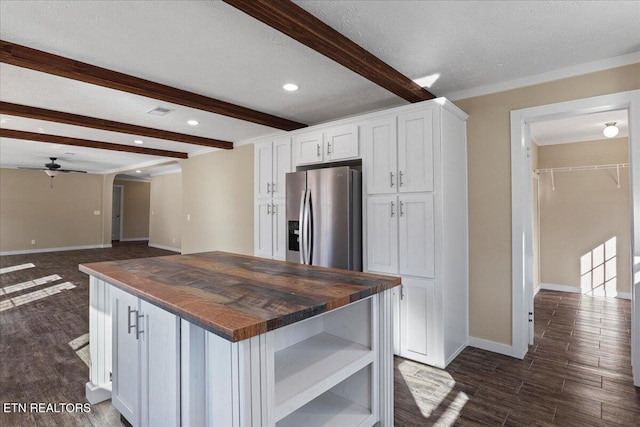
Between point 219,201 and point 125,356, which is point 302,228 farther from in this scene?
point 219,201

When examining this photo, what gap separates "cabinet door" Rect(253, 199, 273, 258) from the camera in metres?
4.23

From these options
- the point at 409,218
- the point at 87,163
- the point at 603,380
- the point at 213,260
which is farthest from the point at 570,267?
the point at 87,163

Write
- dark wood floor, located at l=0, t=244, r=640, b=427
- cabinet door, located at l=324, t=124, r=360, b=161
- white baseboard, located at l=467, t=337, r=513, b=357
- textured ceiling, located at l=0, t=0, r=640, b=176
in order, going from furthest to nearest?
cabinet door, located at l=324, t=124, r=360, b=161, white baseboard, located at l=467, t=337, r=513, b=357, dark wood floor, located at l=0, t=244, r=640, b=427, textured ceiling, located at l=0, t=0, r=640, b=176

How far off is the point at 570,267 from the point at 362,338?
16.5 feet

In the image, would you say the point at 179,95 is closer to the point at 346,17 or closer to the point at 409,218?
the point at 346,17

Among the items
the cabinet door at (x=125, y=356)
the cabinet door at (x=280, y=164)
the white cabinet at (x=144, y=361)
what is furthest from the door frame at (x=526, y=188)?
the cabinet door at (x=125, y=356)

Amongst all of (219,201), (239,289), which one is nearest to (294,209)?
(239,289)

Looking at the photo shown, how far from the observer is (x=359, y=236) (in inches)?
125

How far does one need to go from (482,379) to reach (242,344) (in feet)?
7.32

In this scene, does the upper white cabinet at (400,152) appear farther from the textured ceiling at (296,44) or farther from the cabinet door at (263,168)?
the cabinet door at (263,168)

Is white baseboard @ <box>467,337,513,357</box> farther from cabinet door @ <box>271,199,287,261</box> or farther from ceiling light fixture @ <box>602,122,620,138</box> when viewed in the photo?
ceiling light fixture @ <box>602,122,620,138</box>

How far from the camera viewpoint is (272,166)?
4168 millimetres

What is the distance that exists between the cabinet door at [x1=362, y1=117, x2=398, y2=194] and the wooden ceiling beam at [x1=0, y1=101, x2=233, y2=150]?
296 centimetres

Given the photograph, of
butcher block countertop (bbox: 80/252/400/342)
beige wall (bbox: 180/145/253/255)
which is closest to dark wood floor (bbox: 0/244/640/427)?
butcher block countertop (bbox: 80/252/400/342)
